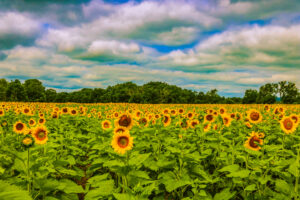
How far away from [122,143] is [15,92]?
52674 mm

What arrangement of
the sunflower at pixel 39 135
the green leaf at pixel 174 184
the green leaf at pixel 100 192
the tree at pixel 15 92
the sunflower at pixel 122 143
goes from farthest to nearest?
the tree at pixel 15 92 < the sunflower at pixel 39 135 < the green leaf at pixel 174 184 < the sunflower at pixel 122 143 < the green leaf at pixel 100 192

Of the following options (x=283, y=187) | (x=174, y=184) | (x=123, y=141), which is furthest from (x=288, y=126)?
(x=123, y=141)

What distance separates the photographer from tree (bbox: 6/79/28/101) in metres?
47.4

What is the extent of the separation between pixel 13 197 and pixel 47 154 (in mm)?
3320

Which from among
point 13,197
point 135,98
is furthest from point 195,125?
point 135,98

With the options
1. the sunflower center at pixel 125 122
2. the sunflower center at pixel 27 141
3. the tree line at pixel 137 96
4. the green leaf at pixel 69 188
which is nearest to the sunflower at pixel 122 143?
the sunflower center at pixel 125 122

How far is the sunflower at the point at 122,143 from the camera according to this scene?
3510 millimetres

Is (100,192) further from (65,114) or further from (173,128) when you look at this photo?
(65,114)

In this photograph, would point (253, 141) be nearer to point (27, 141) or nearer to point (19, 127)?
point (27, 141)

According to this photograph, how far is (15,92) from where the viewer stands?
47438mm

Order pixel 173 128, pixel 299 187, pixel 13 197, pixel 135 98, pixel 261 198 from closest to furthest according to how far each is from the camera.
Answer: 1. pixel 13 197
2. pixel 299 187
3. pixel 261 198
4. pixel 173 128
5. pixel 135 98

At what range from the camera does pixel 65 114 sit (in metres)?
10.0

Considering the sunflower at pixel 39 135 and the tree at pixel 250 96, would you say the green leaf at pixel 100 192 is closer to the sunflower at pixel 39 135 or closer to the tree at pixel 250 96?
the sunflower at pixel 39 135

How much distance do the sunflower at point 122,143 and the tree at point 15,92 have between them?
51440 millimetres
